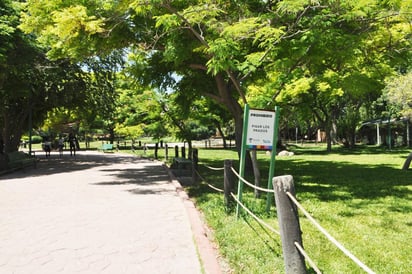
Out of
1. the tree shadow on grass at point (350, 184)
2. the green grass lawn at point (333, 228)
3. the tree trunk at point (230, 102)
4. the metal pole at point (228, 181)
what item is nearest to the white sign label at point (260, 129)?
the metal pole at point (228, 181)

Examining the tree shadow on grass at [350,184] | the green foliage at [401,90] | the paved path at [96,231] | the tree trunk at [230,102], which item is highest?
the green foliage at [401,90]

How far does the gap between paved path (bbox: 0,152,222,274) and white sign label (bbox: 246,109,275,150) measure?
1965 mm

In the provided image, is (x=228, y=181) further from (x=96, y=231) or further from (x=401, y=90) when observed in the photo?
(x=401, y=90)

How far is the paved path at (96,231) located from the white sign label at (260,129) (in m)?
1.96

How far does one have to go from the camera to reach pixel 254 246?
5.41 meters

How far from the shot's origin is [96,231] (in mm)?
6676

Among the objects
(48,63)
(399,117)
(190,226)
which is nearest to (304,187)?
(190,226)

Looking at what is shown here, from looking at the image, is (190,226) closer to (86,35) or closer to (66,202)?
(66,202)

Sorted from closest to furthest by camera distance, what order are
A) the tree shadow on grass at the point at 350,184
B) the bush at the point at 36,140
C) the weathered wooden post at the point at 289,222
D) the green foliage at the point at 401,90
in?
the weathered wooden post at the point at 289,222 → the tree shadow on grass at the point at 350,184 → the green foliage at the point at 401,90 → the bush at the point at 36,140

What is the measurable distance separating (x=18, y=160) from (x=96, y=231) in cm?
1414

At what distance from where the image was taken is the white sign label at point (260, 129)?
7.21 metres

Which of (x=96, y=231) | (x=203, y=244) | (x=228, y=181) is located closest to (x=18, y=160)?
(x=96, y=231)

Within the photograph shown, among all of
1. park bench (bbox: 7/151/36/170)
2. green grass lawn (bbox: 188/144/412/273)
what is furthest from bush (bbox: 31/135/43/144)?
green grass lawn (bbox: 188/144/412/273)

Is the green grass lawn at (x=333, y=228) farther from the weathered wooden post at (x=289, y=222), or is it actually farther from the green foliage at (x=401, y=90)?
the green foliage at (x=401, y=90)
